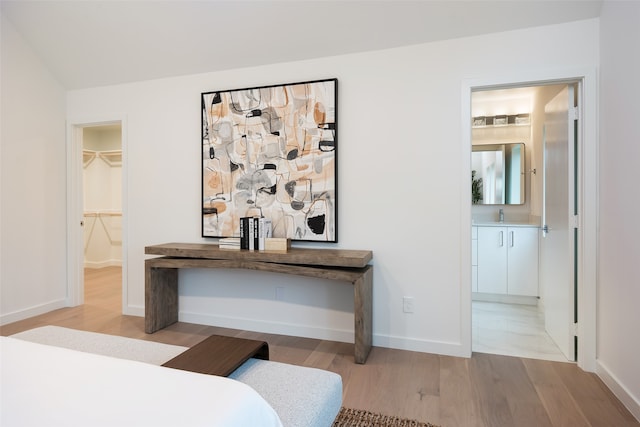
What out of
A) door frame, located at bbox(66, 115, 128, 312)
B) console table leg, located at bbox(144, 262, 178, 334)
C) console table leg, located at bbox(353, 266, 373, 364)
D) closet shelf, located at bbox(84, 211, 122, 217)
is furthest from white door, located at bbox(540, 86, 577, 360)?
closet shelf, located at bbox(84, 211, 122, 217)

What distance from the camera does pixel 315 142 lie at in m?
2.87

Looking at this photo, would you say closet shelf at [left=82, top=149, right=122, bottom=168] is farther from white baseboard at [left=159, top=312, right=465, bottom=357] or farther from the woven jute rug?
the woven jute rug

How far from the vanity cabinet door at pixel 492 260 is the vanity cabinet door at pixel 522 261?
57mm

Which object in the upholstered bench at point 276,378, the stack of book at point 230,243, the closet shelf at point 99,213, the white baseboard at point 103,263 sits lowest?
the white baseboard at point 103,263

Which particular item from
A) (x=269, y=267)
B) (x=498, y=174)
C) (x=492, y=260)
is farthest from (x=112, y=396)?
(x=498, y=174)

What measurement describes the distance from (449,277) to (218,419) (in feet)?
6.99

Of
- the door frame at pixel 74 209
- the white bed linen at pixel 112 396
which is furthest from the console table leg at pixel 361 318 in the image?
the door frame at pixel 74 209

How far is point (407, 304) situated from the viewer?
270 centimetres

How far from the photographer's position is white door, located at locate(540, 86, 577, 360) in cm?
246

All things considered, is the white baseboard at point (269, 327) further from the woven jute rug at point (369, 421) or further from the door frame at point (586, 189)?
the door frame at point (586, 189)

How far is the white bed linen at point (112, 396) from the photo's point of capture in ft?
2.63

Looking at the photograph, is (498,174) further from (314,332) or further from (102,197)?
(102,197)

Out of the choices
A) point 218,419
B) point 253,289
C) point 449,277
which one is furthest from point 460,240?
point 218,419

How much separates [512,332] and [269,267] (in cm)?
214
